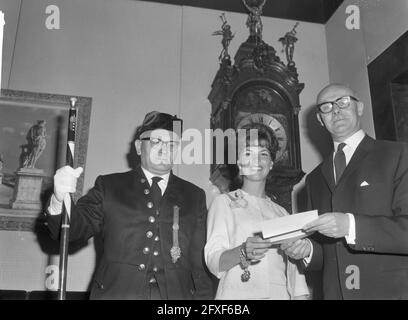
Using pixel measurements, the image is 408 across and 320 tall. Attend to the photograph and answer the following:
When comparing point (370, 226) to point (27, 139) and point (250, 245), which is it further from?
point (27, 139)

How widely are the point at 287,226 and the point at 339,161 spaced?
0.52m

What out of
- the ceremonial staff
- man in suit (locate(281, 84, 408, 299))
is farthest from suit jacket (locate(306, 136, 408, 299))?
the ceremonial staff

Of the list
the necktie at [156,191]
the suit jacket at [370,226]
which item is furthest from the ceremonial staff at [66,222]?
the suit jacket at [370,226]

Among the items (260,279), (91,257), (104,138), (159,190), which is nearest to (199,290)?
(260,279)

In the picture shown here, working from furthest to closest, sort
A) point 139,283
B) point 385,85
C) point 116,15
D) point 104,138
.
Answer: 1. point 116,15
2. point 104,138
3. point 385,85
4. point 139,283

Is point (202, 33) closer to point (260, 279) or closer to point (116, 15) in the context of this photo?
point (116, 15)

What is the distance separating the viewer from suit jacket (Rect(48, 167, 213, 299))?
1.81m

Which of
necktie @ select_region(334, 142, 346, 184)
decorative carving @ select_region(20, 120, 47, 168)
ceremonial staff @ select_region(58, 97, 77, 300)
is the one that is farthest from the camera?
decorative carving @ select_region(20, 120, 47, 168)

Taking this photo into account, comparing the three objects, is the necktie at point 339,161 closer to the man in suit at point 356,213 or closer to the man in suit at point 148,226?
the man in suit at point 356,213

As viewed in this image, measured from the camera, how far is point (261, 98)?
3268mm

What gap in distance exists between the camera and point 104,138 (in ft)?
11.2

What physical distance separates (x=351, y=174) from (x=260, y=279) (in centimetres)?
59

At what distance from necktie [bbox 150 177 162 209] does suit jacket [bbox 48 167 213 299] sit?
0.07ft

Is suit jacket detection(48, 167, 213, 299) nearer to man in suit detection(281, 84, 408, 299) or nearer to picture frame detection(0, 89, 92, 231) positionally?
man in suit detection(281, 84, 408, 299)
